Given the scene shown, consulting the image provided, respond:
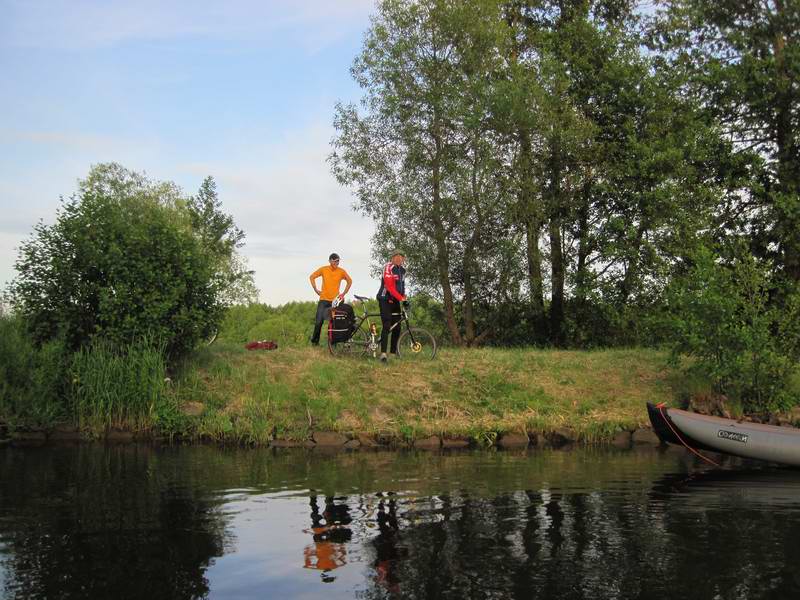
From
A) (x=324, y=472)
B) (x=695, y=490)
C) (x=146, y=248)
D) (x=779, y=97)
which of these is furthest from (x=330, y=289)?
(x=779, y=97)

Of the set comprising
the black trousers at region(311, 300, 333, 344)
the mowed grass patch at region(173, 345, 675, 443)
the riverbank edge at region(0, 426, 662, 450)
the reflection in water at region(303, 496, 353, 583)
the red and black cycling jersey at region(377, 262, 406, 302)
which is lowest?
the reflection in water at region(303, 496, 353, 583)

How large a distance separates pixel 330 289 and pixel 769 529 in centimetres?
1224

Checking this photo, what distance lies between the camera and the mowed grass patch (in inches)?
664

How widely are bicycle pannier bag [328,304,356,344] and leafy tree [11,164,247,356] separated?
2.65 m

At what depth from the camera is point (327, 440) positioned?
1647 cm

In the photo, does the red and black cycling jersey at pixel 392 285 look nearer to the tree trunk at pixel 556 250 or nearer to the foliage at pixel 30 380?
the foliage at pixel 30 380

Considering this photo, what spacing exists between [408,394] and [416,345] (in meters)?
2.06

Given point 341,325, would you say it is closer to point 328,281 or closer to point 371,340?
point 371,340

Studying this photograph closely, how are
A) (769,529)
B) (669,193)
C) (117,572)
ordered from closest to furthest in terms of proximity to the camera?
(117,572), (769,529), (669,193)

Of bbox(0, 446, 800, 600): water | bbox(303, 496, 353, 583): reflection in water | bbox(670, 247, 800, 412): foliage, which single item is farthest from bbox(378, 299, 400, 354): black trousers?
bbox(303, 496, 353, 583): reflection in water

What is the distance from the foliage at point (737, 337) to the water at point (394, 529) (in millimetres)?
4038

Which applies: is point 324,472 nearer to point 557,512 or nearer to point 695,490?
point 557,512

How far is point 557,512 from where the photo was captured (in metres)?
9.88

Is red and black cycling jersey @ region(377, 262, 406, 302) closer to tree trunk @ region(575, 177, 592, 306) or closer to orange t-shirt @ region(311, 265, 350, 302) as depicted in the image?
orange t-shirt @ region(311, 265, 350, 302)
